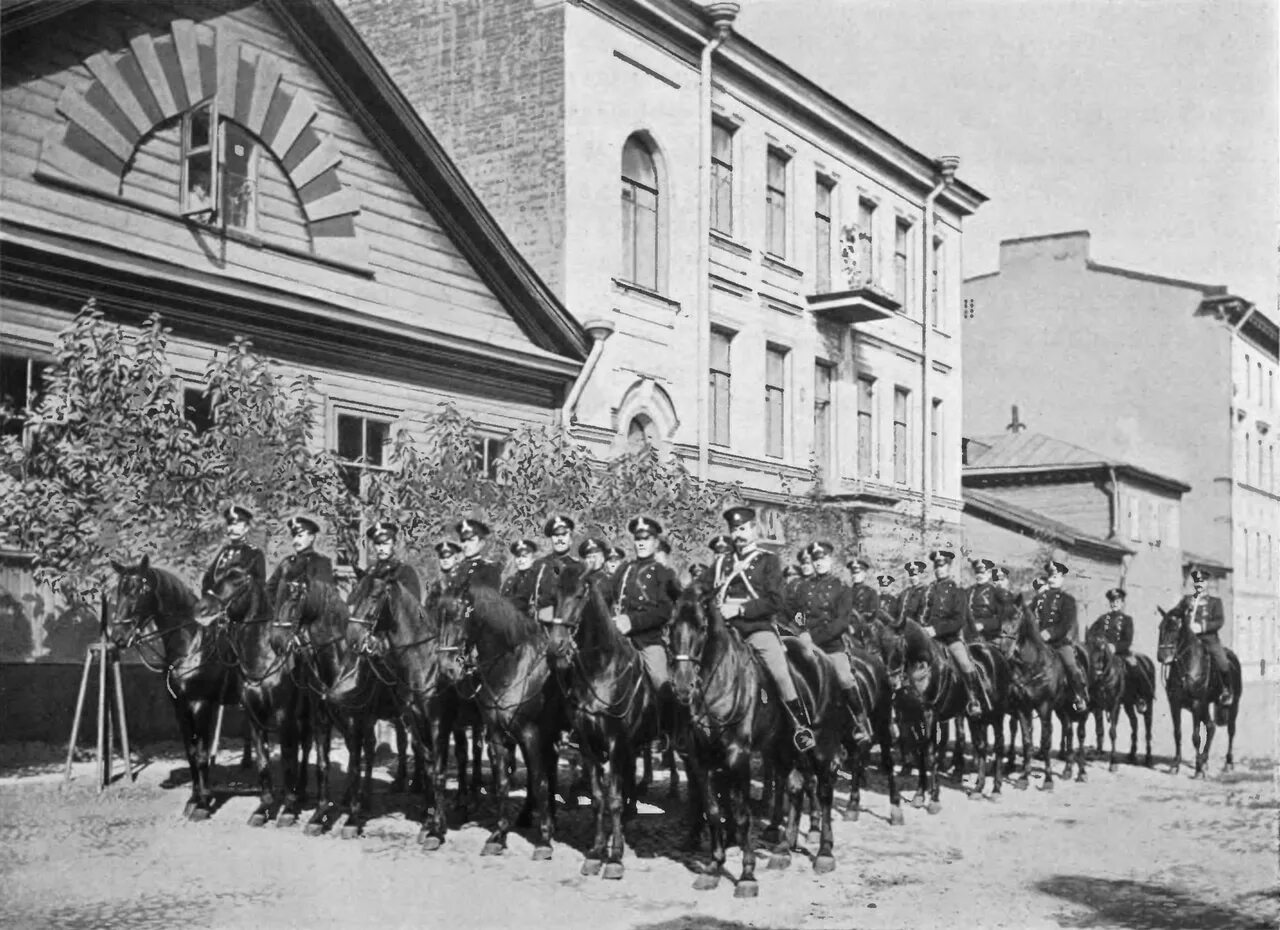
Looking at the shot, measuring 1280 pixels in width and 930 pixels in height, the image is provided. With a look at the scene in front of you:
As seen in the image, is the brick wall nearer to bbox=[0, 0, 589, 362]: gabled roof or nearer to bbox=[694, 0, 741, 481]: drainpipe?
bbox=[0, 0, 589, 362]: gabled roof

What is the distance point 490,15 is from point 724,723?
13.4 m

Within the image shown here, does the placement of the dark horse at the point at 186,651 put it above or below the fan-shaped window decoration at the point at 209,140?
below

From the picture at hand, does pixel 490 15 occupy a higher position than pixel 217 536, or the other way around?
pixel 490 15

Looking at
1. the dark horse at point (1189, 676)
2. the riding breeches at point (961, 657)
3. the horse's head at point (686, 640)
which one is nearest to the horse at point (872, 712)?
the riding breeches at point (961, 657)

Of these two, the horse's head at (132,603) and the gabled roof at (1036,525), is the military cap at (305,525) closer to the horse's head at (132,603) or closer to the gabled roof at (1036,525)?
the horse's head at (132,603)

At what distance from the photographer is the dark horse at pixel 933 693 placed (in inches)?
516

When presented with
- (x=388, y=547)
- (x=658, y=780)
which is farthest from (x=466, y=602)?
(x=658, y=780)

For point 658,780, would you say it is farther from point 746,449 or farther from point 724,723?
point 746,449

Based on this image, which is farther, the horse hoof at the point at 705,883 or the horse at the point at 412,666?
the horse at the point at 412,666

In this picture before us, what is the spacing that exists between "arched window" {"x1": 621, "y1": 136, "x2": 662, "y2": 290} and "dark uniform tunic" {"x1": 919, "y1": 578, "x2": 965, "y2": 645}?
310 inches

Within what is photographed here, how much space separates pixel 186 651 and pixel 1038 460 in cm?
2670

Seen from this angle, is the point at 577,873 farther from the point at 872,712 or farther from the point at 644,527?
the point at 872,712

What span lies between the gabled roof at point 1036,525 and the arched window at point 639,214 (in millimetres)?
12852

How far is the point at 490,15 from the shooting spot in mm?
19875
